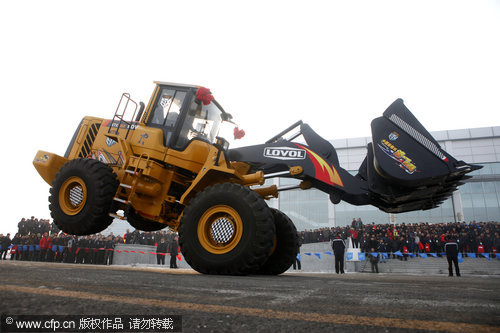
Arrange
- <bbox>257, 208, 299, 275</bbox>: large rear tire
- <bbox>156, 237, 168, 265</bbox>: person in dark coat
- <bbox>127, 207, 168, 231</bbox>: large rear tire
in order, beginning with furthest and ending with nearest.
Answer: <bbox>156, 237, 168, 265</bbox>: person in dark coat → <bbox>127, 207, 168, 231</bbox>: large rear tire → <bbox>257, 208, 299, 275</bbox>: large rear tire

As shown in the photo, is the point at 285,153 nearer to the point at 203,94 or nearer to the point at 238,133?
the point at 238,133

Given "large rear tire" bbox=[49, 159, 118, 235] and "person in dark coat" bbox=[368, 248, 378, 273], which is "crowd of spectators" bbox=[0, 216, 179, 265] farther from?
"large rear tire" bbox=[49, 159, 118, 235]

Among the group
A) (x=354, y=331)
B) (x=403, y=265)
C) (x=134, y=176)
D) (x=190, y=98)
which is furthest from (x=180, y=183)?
(x=403, y=265)

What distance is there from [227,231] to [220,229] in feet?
0.39

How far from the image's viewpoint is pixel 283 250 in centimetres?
620

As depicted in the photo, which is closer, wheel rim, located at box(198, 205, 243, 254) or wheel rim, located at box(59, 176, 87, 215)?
wheel rim, located at box(198, 205, 243, 254)

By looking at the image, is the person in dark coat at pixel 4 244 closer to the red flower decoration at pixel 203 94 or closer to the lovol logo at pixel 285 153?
the red flower decoration at pixel 203 94

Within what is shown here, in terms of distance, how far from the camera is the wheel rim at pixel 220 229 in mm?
4672

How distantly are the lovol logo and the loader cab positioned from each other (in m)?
1.34

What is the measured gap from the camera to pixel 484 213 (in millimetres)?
29375

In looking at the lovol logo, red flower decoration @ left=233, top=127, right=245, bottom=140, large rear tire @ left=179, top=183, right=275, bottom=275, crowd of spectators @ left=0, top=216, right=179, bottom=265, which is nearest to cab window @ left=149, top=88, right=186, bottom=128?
red flower decoration @ left=233, top=127, right=245, bottom=140

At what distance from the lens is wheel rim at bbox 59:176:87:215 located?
5.79 metres

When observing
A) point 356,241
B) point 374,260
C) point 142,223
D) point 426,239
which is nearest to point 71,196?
point 142,223

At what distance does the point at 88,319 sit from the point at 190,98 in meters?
5.43
